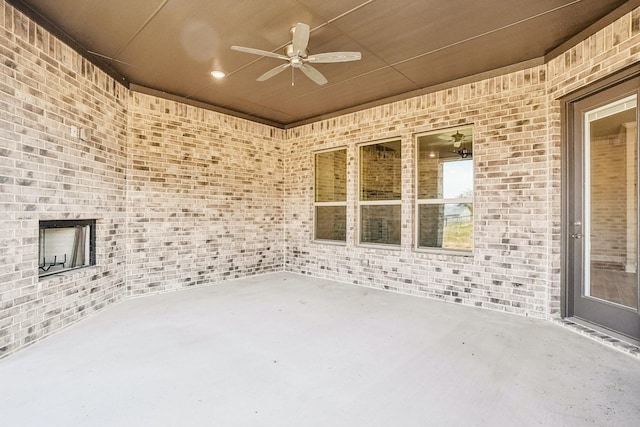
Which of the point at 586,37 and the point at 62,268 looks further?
the point at 62,268

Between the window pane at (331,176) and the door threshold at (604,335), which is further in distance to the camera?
the window pane at (331,176)

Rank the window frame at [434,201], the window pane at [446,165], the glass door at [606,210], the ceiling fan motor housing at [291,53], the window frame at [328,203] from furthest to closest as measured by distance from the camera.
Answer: the window frame at [328,203]
the window pane at [446,165]
the window frame at [434,201]
the ceiling fan motor housing at [291,53]
the glass door at [606,210]

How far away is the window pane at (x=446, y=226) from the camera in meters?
4.84

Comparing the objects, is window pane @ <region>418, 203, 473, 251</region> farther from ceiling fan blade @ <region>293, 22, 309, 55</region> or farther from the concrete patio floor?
ceiling fan blade @ <region>293, 22, 309, 55</region>

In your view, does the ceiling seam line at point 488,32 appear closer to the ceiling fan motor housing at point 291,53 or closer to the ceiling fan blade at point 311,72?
the ceiling fan blade at point 311,72

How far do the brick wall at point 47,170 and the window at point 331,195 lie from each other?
11.9ft

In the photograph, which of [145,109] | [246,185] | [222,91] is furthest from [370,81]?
[145,109]

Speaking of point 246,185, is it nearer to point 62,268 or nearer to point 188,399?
point 62,268

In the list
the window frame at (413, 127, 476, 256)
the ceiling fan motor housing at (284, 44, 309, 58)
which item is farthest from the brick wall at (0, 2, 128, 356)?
the window frame at (413, 127, 476, 256)

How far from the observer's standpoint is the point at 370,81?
4.74 meters

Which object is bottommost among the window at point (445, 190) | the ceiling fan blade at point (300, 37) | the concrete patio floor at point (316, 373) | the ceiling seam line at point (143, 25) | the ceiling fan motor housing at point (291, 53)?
the concrete patio floor at point (316, 373)

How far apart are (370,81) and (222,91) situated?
2380 millimetres

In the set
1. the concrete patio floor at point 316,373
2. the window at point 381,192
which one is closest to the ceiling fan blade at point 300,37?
the window at point 381,192

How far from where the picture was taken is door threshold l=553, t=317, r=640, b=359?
2.94 m
